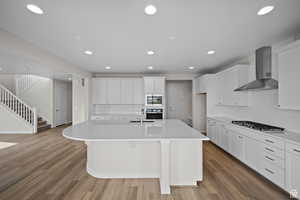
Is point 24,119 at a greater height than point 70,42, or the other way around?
point 70,42

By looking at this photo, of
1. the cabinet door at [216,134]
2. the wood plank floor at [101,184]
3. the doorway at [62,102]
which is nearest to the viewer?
the wood plank floor at [101,184]

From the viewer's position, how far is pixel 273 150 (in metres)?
2.16

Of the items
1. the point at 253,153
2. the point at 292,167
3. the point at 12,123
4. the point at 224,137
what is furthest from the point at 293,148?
the point at 12,123

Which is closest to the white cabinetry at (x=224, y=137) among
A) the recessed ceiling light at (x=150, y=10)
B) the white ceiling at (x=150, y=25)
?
the white ceiling at (x=150, y=25)

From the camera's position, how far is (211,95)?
4.71 meters

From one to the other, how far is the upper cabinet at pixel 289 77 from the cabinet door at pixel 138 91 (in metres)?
3.96

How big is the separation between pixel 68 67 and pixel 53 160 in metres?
2.52

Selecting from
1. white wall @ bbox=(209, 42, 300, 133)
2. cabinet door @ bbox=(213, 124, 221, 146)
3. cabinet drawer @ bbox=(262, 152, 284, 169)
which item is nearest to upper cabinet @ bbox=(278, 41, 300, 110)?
white wall @ bbox=(209, 42, 300, 133)

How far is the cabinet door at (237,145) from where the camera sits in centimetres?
290

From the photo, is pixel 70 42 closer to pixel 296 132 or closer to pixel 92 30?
pixel 92 30

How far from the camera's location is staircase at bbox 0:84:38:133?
5.76 metres

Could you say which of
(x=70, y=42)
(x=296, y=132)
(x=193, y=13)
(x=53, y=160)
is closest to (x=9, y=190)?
(x=53, y=160)

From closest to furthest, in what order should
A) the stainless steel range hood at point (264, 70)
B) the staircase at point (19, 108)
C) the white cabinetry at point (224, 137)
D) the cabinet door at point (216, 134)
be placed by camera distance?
1. the stainless steel range hood at point (264, 70)
2. the white cabinetry at point (224, 137)
3. the cabinet door at point (216, 134)
4. the staircase at point (19, 108)

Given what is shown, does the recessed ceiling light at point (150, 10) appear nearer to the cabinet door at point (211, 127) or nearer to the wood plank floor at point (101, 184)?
the wood plank floor at point (101, 184)
